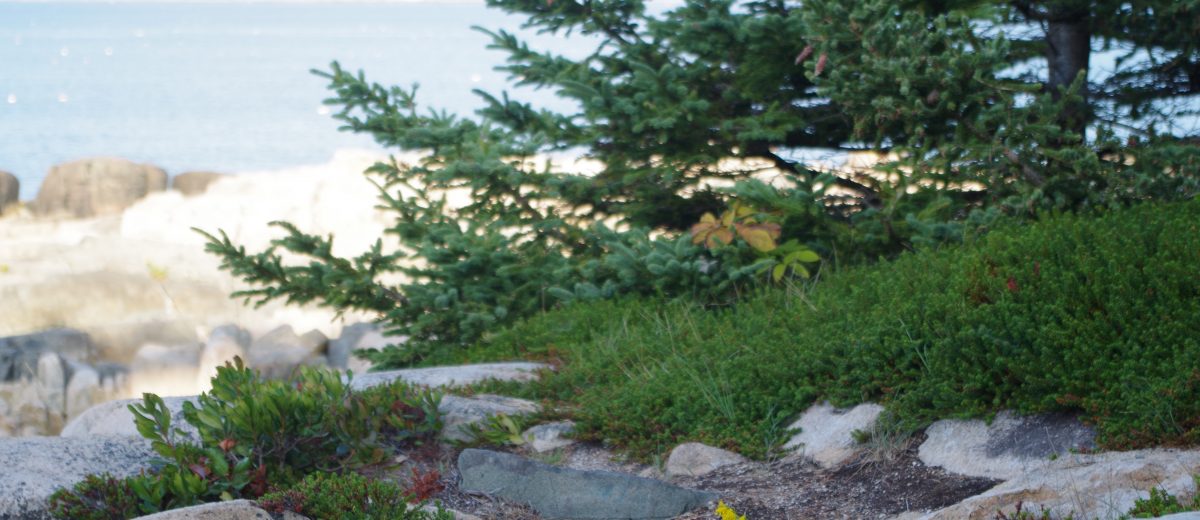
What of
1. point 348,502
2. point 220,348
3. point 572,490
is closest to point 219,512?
point 348,502

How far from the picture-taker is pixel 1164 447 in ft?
11.8

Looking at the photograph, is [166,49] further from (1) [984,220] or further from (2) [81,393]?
(1) [984,220]

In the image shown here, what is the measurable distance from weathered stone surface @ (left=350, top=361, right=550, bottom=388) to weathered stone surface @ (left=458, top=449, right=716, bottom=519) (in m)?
1.47

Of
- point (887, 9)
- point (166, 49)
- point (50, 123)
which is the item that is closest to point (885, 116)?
point (887, 9)

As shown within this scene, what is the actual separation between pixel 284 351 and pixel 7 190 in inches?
548

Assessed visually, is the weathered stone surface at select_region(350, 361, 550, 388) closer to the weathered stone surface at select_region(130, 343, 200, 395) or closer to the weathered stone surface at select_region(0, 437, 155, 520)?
the weathered stone surface at select_region(0, 437, 155, 520)

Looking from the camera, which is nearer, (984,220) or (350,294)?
(984,220)

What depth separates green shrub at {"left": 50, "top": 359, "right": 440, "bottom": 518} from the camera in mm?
4152

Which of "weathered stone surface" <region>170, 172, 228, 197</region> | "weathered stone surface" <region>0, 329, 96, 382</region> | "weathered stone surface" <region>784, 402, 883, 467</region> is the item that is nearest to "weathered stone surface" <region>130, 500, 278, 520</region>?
"weathered stone surface" <region>784, 402, 883, 467</region>

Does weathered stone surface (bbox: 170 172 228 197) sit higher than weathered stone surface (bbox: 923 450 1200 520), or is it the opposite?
weathered stone surface (bbox: 923 450 1200 520)

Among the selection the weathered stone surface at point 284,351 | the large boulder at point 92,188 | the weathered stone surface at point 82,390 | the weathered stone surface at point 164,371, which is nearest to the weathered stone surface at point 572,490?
the weathered stone surface at point 284,351

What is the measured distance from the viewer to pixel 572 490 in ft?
14.3

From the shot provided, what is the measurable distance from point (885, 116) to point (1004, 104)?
0.65 meters

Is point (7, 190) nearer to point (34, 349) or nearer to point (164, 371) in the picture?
point (34, 349)
